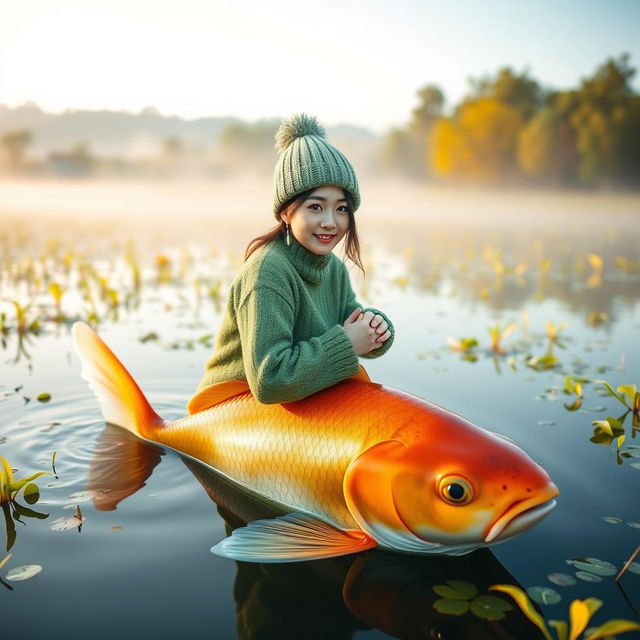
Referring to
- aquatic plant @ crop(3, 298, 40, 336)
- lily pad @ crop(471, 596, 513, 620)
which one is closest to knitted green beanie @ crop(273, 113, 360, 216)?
lily pad @ crop(471, 596, 513, 620)

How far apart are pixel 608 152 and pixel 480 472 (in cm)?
4117

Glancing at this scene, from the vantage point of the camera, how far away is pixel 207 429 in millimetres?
2816

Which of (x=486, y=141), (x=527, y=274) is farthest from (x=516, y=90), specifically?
(x=527, y=274)

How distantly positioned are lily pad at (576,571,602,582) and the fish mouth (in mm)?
A: 358

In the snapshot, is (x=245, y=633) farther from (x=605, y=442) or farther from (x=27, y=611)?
(x=605, y=442)

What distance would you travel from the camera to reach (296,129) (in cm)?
269

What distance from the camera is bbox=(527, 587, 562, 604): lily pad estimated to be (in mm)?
1918

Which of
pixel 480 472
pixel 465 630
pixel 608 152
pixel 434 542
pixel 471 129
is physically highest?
pixel 471 129

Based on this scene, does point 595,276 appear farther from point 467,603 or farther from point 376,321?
point 467,603

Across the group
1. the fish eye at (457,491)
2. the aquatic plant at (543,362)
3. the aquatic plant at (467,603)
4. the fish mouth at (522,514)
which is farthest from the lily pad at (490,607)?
the aquatic plant at (543,362)

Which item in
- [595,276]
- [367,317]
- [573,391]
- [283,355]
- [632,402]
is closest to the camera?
[283,355]

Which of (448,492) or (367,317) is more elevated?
(367,317)

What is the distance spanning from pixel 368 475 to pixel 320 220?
107 centimetres

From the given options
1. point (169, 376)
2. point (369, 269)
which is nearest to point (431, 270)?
point (369, 269)
